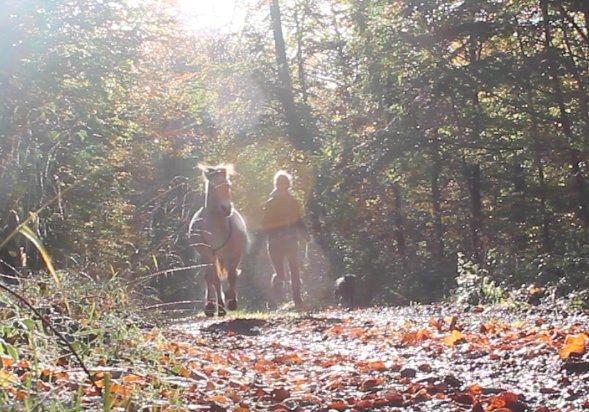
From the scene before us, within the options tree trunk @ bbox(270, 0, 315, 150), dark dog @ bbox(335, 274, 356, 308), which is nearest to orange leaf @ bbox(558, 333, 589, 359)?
dark dog @ bbox(335, 274, 356, 308)

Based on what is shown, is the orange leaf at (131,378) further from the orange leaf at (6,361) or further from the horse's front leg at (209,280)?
the horse's front leg at (209,280)

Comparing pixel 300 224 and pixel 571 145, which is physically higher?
pixel 571 145

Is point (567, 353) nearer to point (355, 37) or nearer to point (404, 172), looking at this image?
point (404, 172)

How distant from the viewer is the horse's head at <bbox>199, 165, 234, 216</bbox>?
49.6ft

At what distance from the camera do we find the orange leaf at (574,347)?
18.7 ft

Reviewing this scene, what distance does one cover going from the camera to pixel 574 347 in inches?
227

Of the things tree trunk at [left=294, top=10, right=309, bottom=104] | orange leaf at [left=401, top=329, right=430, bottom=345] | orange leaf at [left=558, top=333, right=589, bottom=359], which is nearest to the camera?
orange leaf at [left=558, top=333, right=589, bottom=359]

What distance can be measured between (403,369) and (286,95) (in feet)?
95.6

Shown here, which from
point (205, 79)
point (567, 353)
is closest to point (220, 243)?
point (567, 353)

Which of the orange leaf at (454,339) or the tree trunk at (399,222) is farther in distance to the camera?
the tree trunk at (399,222)

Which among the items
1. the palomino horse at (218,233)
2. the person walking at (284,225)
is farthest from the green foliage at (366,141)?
the person walking at (284,225)

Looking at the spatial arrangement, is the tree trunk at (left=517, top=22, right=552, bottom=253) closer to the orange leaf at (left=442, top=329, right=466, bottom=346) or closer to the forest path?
the forest path

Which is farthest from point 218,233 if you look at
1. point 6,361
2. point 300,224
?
point 6,361

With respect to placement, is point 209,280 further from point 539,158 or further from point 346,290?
point 539,158
